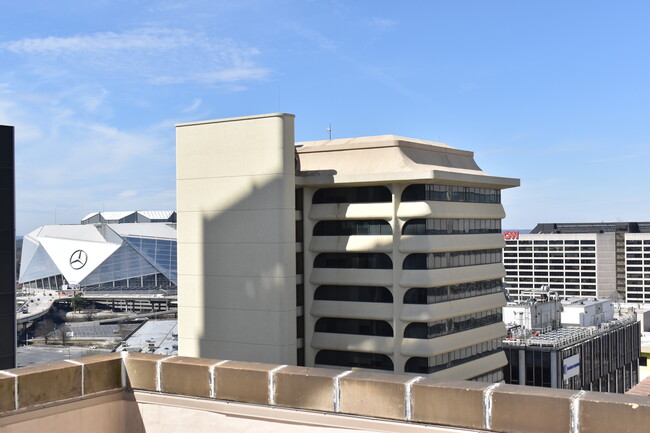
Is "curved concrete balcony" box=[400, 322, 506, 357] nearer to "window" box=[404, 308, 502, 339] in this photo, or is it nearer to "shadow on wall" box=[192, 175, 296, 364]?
"window" box=[404, 308, 502, 339]

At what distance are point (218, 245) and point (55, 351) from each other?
396 feet

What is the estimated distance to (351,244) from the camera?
54875mm

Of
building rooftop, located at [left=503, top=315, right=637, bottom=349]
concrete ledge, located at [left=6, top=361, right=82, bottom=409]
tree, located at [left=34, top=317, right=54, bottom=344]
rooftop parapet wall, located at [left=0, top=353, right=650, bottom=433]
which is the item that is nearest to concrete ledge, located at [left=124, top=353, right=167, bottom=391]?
rooftop parapet wall, located at [left=0, top=353, right=650, bottom=433]

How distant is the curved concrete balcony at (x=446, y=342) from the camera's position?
52781 mm

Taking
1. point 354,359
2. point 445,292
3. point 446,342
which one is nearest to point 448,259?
point 445,292

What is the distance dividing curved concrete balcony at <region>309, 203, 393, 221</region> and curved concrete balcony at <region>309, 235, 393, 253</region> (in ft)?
5.00

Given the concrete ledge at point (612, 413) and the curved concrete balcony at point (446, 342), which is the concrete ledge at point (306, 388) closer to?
the concrete ledge at point (612, 413)

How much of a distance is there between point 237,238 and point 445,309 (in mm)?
16424

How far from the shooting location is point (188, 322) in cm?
5619

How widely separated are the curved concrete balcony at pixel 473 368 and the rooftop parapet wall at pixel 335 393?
147 ft

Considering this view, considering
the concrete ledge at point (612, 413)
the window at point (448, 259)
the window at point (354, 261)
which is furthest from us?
the window at point (354, 261)

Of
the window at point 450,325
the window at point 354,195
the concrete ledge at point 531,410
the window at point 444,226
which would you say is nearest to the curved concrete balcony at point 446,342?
the window at point 450,325

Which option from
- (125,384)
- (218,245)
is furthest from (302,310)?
(125,384)

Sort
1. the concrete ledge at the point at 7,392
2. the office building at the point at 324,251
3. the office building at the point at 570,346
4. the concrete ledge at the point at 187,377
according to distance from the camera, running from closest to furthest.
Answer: the concrete ledge at the point at 7,392, the concrete ledge at the point at 187,377, the office building at the point at 324,251, the office building at the point at 570,346
